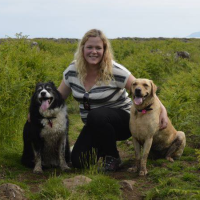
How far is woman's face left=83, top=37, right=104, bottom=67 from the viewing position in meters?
4.23

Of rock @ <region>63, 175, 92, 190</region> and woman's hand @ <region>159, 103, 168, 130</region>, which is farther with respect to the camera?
woman's hand @ <region>159, 103, 168, 130</region>

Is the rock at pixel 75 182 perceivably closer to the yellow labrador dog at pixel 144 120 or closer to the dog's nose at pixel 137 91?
the yellow labrador dog at pixel 144 120

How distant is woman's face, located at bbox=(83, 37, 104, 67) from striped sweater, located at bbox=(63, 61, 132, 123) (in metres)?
0.28

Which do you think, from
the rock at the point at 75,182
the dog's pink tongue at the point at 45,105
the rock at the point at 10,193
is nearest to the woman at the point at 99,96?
the dog's pink tongue at the point at 45,105

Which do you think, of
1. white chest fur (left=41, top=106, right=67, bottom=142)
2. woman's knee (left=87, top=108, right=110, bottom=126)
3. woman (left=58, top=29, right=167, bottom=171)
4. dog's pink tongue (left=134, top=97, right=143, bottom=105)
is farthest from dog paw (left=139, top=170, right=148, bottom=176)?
white chest fur (left=41, top=106, right=67, bottom=142)

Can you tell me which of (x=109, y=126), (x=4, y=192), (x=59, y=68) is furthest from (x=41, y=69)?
(x=4, y=192)

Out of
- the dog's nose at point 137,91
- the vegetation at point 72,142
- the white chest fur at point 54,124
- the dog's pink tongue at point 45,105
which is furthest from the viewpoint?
the white chest fur at point 54,124

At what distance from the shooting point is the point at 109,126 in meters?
4.24

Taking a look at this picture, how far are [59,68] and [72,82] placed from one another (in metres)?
5.30

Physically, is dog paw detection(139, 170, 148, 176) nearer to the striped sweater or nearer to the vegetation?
the vegetation

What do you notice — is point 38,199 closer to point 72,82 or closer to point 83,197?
point 83,197

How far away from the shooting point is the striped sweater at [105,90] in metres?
4.27

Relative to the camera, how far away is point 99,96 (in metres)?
4.26

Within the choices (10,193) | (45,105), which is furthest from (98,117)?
(10,193)
